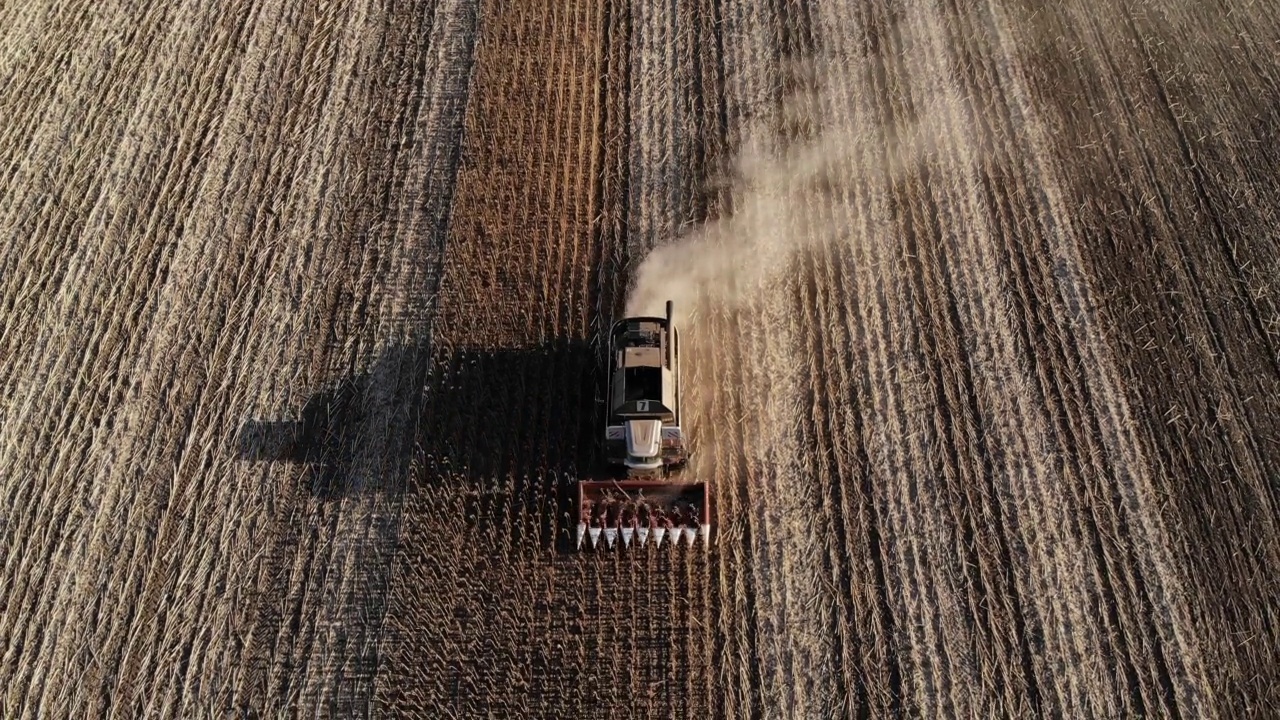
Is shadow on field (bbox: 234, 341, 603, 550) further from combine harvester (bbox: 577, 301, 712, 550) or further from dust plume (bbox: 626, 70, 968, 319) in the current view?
dust plume (bbox: 626, 70, 968, 319)

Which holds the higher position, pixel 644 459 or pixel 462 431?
pixel 462 431

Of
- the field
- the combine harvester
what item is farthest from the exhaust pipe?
the field

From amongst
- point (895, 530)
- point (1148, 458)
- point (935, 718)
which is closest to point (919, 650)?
point (935, 718)

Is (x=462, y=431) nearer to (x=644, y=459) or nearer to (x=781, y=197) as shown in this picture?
(x=644, y=459)

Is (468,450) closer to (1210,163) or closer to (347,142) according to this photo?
(347,142)

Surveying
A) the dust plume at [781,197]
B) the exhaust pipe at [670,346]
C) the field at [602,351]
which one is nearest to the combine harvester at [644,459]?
the exhaust pipe at [670,346]

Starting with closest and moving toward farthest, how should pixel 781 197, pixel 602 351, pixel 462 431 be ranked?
pixel 462 431, pixel 602 351, pixel 781 197

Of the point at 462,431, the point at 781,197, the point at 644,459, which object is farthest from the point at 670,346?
the point at 781,197
